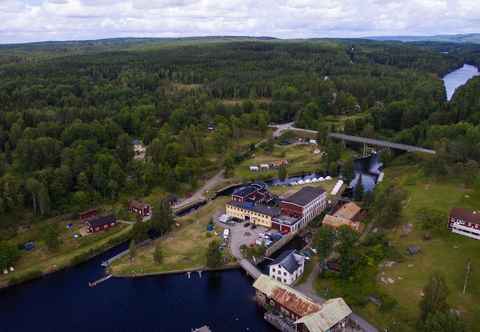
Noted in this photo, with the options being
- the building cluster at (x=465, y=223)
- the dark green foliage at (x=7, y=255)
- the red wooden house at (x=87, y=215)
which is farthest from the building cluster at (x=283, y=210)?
the dark green foliage at (x=7, y=255)

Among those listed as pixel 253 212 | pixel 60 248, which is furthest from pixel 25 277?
pixel 253 212

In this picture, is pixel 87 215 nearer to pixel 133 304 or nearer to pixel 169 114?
pixel 133 304

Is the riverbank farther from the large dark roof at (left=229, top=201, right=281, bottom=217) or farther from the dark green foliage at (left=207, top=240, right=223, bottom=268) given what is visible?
the large dark roof at (left=229, top=201, right=281, bottom=217)

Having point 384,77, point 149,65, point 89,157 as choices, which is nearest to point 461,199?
point 89,157

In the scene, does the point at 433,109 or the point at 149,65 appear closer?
the point at 433,109

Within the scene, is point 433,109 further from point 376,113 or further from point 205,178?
point 205,178

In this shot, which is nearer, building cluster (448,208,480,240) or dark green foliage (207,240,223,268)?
dark green foliage (207,240,223,268)

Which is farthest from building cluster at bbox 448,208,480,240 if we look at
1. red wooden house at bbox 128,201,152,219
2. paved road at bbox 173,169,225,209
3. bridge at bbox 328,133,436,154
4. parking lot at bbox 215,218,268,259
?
red wooden house at bbox 128,201,152,219

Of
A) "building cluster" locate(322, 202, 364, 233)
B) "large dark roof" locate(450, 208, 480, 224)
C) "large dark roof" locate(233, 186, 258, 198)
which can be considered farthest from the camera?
"large dark roof" locate(233, 186, 258, 198)
